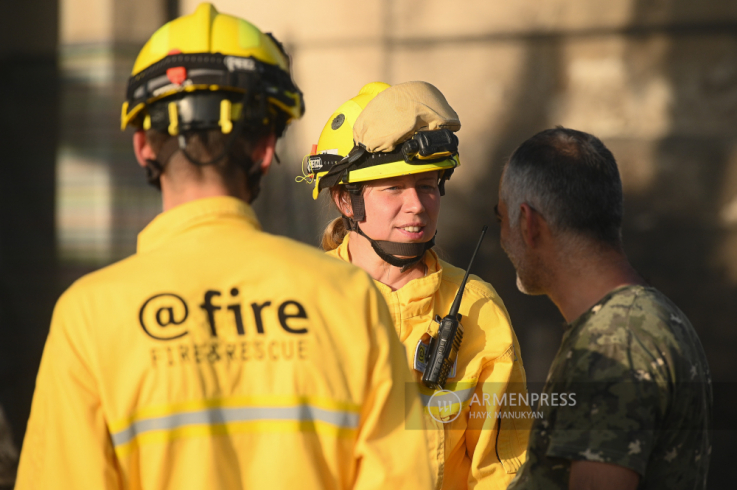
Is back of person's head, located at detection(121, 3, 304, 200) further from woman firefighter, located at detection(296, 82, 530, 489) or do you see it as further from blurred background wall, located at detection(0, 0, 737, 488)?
blurred background wall, located at detection(0, 0, 737, 488)

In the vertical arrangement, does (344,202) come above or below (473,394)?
above

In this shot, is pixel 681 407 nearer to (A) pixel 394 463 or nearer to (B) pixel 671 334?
(B) pixel 671 334

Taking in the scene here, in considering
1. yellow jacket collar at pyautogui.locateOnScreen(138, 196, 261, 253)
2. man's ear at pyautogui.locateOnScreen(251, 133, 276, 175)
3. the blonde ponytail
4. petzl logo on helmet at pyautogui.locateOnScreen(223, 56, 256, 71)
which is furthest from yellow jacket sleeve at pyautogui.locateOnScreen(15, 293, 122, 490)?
the blonde ponytail

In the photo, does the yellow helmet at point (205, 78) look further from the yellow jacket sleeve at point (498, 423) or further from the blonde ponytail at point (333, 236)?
the blonde ponytail at point (333, 236)

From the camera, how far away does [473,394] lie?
245 centimetres

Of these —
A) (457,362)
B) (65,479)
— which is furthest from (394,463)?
(457,362)

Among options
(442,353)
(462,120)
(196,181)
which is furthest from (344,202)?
(462,120)

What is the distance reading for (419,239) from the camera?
8.61 feet

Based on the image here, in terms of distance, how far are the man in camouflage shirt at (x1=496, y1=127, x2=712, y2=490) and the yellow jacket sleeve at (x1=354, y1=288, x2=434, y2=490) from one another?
43 centimetres

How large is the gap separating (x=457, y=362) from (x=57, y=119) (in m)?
3.88

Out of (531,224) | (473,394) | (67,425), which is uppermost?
(531,224)

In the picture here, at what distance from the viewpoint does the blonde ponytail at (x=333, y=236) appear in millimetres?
3004

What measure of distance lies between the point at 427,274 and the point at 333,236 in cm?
54

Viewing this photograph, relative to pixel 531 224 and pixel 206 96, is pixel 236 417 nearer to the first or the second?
pixel 206 96
